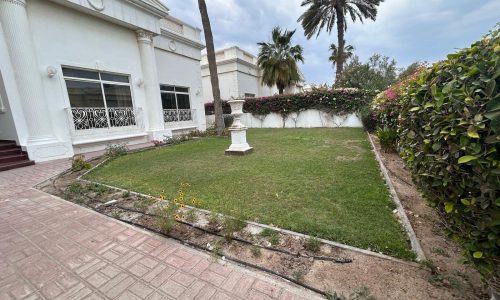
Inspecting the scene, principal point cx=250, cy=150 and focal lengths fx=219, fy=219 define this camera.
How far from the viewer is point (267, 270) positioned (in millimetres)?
1969

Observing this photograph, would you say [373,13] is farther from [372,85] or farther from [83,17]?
[83,17]

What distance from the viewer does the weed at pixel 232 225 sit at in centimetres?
249

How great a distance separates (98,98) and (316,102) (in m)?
12.1

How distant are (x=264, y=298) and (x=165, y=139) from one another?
34.1 ft

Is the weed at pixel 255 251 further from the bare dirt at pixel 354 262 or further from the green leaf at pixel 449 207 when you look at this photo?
the green leaf at pixel 449 207

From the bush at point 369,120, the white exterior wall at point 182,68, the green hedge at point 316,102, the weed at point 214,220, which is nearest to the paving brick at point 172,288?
the weed at point 214,220

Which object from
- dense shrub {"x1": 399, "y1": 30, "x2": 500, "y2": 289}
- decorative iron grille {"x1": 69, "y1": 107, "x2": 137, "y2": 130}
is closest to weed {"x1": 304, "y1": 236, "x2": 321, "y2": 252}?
dense shrub {"x1": 399, "y1": 30, "x2": 500, "y2": 289}

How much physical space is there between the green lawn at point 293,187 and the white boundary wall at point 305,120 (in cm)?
774

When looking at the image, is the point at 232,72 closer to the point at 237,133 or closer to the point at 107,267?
the point at 237,133

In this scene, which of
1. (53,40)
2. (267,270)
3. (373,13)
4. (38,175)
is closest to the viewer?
(267,270)

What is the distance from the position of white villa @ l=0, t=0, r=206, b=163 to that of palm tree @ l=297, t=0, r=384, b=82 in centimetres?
932

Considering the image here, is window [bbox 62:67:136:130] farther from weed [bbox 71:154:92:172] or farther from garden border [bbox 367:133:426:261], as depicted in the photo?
garden border [bbox 367:133:426:261]

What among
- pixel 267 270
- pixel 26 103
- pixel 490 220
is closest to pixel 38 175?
pixel 26 103

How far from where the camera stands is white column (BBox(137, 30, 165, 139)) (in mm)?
10508
